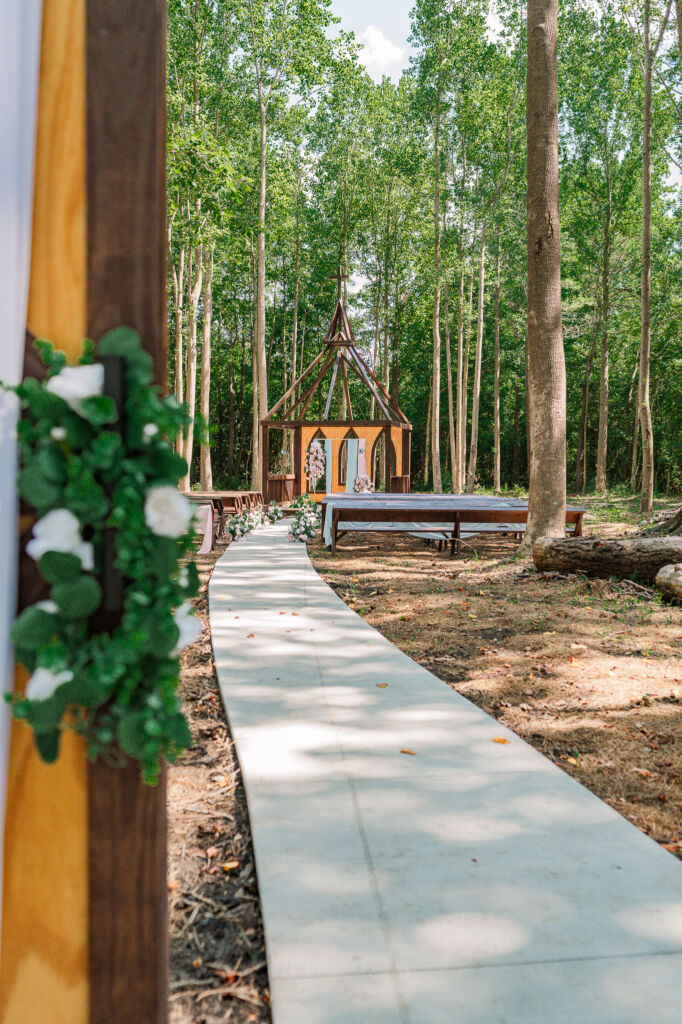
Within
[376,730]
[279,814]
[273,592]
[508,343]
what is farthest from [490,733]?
[508,343]

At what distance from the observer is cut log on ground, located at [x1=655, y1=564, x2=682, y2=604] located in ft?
20.5

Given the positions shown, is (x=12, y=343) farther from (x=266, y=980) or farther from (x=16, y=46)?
(x=266, y=980)

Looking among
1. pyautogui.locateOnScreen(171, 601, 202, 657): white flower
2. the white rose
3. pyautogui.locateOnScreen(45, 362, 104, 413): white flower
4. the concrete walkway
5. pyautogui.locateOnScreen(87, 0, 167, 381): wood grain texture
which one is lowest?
the concrete walkway

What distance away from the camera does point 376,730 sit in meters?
3.31

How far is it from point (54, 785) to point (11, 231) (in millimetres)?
989

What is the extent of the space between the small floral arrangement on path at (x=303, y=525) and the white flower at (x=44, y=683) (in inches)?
409

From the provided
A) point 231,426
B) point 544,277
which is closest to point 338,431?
point 544,277

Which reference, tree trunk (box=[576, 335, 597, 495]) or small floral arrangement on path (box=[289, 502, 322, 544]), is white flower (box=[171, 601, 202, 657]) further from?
tree trunk (box=[576, 335, 597, 495])

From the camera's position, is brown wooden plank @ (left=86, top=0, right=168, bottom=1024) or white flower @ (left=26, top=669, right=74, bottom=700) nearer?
white flower @ (left=26, top=669, right=74, bottom=700)

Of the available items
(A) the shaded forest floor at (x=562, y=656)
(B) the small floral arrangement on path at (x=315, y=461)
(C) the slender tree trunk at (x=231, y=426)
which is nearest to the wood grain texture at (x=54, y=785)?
(A) the shaded forest floor at (x=562, y=656)

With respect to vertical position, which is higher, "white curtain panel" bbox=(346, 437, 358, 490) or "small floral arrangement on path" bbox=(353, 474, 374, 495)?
"white curtain panel" bbox=(346, 437, 358, 490)

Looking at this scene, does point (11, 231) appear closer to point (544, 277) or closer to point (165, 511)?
point (165, 511)

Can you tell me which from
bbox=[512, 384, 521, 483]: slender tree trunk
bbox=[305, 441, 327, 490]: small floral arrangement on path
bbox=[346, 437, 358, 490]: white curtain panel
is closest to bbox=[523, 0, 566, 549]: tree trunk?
bbox=[305, 441, 327, 490]: small floral arrangement on path

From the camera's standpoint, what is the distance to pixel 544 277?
25.5 ft
